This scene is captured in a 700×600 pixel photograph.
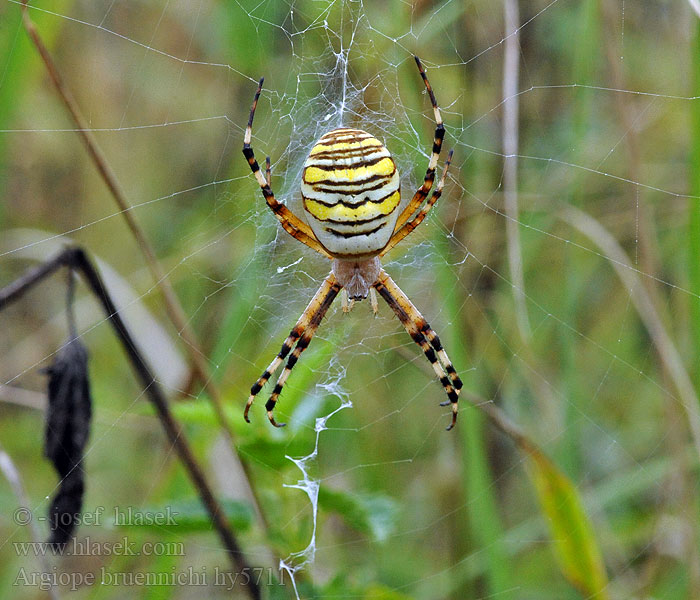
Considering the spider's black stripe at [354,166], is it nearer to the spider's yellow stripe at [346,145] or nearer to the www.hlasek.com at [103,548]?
the spider's yellow stripe at [346,145]

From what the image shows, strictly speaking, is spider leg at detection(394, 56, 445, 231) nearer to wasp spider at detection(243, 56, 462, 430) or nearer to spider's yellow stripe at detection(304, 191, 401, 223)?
wasp spider at detection(243, 56, 462, 430)

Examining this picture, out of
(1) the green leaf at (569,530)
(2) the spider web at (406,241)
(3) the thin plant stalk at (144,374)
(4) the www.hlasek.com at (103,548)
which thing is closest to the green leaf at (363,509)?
(2) the spider web at (406,241)

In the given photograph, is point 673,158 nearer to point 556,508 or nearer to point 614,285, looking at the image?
point 614,285

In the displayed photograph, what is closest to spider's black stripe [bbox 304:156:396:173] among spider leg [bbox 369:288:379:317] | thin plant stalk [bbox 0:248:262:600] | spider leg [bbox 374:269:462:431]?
thin plant stalk [bbox 0:248:262:600]

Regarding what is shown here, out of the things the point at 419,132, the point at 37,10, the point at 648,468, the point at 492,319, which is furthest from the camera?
the point at 492,319

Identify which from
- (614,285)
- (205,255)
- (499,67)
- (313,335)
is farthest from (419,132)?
(614,285)

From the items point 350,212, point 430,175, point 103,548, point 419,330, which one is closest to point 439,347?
point 419,330

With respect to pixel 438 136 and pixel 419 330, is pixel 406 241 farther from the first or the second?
pixel 438 136
